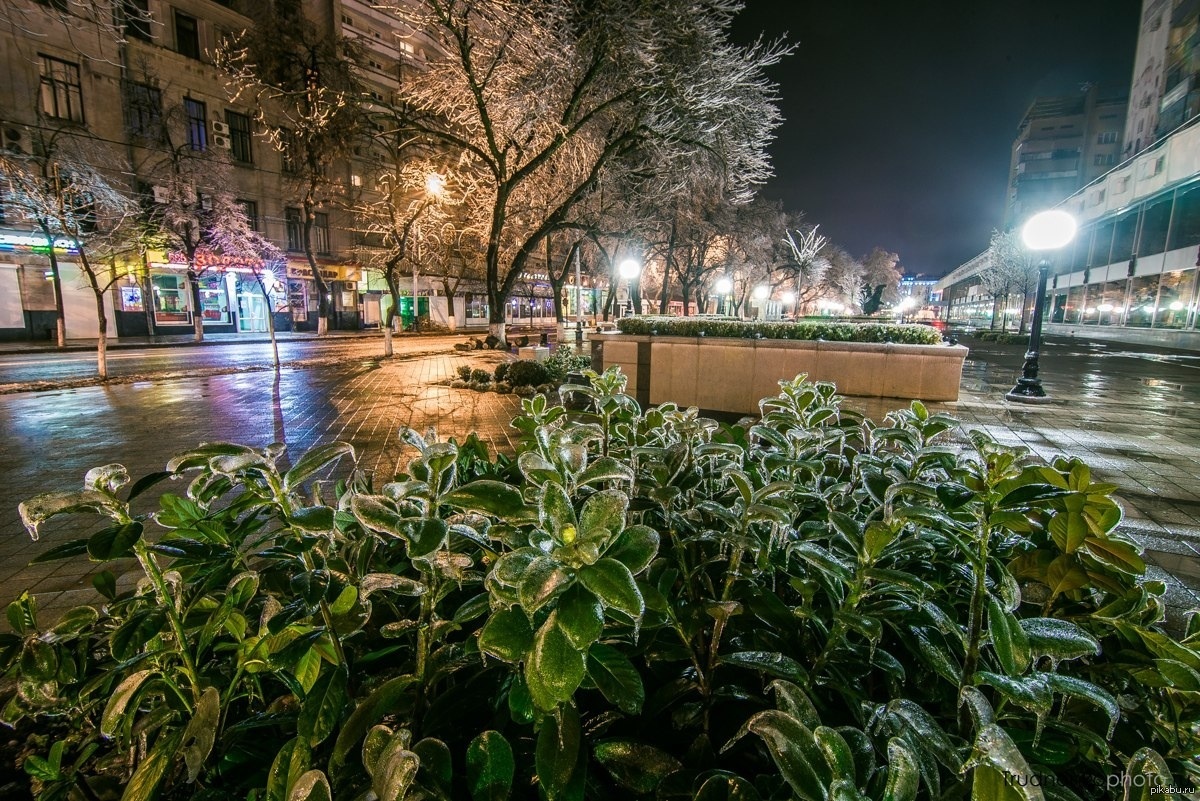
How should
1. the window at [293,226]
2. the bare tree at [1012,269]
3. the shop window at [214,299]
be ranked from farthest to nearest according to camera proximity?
the bare tree at [1012,269], the window at [293,226], the shop window at [214,299]

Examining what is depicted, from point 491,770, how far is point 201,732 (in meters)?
0.65

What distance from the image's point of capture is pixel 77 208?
49.2 feet

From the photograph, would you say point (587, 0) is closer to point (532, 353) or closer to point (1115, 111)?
point (532, 353)

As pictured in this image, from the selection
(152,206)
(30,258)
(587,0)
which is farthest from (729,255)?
(30,258)

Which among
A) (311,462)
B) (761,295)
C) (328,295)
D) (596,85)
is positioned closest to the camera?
(311,462)

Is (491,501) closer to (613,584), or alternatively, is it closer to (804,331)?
(613,584)

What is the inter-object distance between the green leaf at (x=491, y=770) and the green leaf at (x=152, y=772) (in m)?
0.67

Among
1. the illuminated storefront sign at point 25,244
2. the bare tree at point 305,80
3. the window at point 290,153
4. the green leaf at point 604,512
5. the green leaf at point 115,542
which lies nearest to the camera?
the green leaf at point 604,512

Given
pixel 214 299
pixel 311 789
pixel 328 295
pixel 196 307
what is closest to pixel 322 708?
pixel 311 789

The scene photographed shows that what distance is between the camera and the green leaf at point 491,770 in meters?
0.97

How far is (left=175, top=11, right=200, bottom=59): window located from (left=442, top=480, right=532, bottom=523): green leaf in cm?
3916

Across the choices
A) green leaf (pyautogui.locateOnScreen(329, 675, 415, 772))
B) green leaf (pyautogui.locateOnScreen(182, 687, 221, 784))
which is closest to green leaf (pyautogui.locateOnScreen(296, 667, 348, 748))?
green leaf (pyautogui.locateOnScreen(329, 675, 415, 772))

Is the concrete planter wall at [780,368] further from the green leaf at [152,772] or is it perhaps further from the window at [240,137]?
the window at [240,137]

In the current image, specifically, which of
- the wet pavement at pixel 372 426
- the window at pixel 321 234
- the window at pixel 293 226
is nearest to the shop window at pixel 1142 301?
the wet pavement at pixel 372 426
